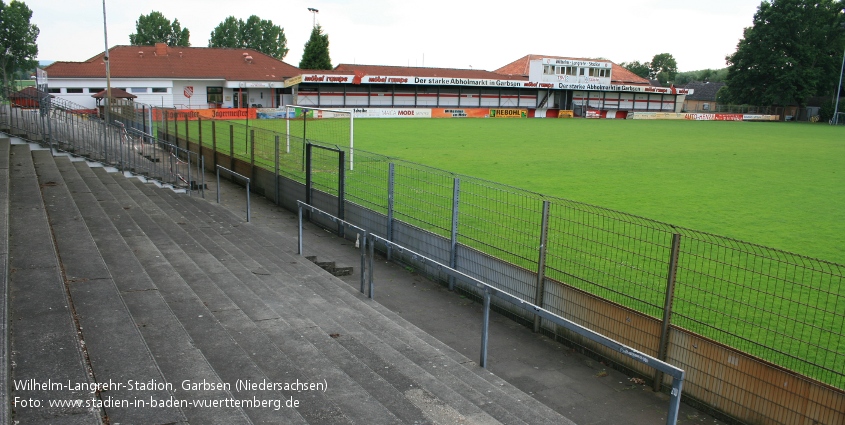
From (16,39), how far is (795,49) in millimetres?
98104

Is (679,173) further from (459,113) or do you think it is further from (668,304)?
(459,113)

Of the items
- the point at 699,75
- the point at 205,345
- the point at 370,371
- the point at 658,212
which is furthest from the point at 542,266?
the point at 699,75

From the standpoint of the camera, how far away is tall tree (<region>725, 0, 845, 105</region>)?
6875cm

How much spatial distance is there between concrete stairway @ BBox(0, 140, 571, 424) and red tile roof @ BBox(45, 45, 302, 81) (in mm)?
46280

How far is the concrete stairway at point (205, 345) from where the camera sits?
3953 millimetres

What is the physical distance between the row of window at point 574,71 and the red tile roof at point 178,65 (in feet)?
86.2

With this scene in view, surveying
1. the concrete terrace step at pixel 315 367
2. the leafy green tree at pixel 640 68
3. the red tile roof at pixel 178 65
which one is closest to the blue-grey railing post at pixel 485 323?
the concrete terrace step at pixel 315 367

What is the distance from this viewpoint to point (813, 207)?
1437cm

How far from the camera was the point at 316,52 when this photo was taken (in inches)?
2894

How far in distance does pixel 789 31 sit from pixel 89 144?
7551cm

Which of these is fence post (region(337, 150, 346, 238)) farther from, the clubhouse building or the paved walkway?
the clubhouse building

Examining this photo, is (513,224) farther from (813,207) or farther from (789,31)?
(789,31)

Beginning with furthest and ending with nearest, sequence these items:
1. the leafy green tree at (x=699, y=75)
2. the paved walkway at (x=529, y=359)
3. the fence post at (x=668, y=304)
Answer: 1. the leafy green tree at (x=699, y=75)
2. the fence post at (x=668, y=304)
3. the paved walkway at (x=529, y=359)

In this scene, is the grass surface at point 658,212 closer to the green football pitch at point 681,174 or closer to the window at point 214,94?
the green football pitch at point 681,174
